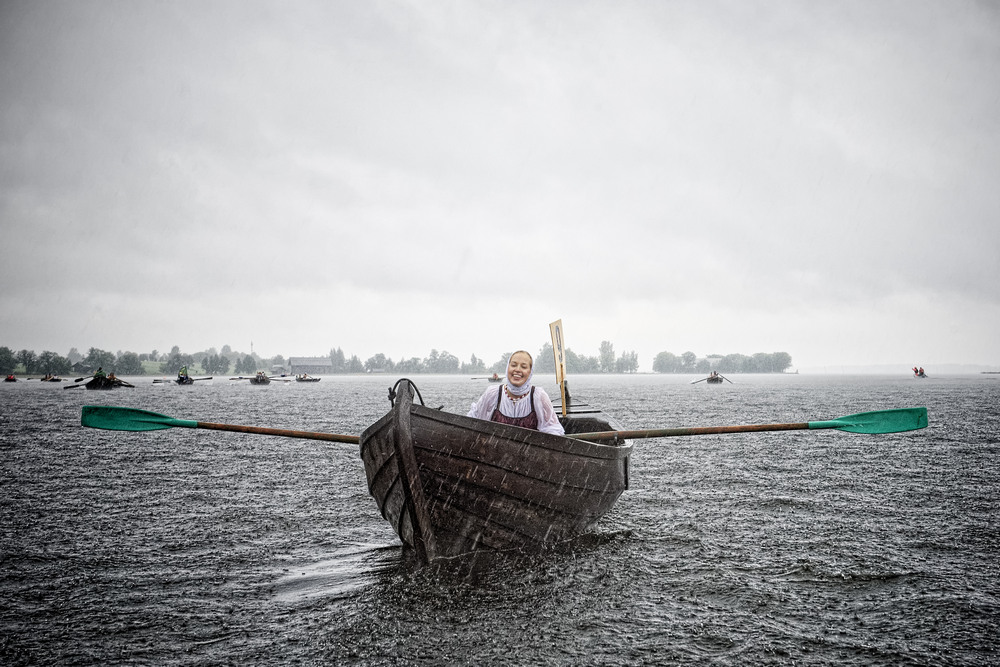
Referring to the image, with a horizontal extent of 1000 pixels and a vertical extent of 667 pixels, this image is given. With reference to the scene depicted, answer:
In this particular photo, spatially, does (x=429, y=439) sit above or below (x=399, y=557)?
above

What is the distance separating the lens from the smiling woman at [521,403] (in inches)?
319

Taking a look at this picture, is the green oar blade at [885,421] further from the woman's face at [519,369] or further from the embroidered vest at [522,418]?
the woman's face at [519,369]

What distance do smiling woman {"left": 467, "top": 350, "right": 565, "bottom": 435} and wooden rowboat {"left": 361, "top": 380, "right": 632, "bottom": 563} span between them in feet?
3.00

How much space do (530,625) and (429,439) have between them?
7.42 ft

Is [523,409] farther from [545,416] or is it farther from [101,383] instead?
[101,383]

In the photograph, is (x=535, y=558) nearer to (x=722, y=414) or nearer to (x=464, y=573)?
(x=464, y=573)

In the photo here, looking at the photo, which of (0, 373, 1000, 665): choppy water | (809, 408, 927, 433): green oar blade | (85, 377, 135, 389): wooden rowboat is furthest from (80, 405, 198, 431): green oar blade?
(85, 377, 135, 389): wooden rowboat

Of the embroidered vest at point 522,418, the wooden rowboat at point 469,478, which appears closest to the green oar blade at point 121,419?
the wooden rowboat at point 469,478

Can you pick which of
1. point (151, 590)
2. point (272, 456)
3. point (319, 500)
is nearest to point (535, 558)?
point (151, 590)

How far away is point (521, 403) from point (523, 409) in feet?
0.30

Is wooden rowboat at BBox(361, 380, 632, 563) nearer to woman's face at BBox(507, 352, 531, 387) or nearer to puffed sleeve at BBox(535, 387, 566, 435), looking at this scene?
puffed sleeve at BBox(535, 387, 566, 435)

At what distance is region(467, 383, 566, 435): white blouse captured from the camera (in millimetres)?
8094

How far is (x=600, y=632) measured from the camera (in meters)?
5.58

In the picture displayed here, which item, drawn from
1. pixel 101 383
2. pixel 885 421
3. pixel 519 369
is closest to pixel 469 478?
pixel 519 369
